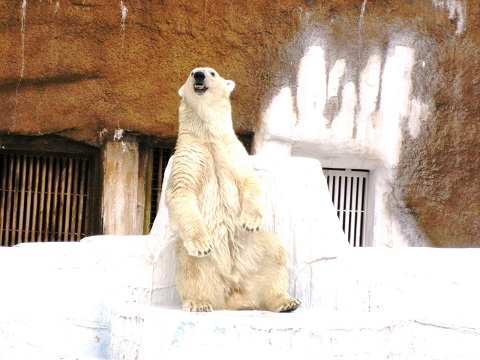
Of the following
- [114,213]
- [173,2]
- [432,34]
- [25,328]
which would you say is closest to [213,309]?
[25,328]

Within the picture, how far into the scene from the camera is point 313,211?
18.6 ft

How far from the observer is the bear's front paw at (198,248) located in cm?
488

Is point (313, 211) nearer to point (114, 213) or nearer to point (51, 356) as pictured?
point (51, 356)

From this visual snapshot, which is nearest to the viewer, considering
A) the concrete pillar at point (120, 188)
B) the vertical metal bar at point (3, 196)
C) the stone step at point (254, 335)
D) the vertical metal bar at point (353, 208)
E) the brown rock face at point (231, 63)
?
the stone step at point (254, 335)

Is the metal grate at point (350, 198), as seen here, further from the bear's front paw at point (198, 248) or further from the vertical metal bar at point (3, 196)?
the bear's front paw at point (198, 248)

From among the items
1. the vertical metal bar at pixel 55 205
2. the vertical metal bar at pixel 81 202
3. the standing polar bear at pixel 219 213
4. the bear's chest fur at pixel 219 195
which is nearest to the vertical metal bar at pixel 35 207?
the vertical metal bar at pixel 55 205

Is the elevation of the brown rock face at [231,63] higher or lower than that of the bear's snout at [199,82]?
higher

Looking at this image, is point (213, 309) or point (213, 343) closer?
point (213, 343)

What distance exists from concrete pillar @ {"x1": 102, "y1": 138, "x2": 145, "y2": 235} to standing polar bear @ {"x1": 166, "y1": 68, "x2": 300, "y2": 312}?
2759 mm

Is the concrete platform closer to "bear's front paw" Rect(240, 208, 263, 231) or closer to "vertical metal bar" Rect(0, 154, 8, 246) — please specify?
"bear's front paw" Rect(240, 208, 263, 231)

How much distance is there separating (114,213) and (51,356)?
9.10 ft

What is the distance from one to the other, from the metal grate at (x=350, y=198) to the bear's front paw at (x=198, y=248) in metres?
3.90

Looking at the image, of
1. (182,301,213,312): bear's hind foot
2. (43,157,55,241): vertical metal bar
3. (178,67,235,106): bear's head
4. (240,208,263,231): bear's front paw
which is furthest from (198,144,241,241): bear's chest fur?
(43,157,55,241): vertical metal bar

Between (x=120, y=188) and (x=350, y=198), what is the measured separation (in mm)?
2202
